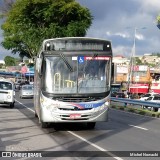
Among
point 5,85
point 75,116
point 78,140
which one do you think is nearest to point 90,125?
point 75,116

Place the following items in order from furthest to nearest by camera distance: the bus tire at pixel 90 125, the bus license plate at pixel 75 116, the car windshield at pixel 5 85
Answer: the car windshield at pixel 5 85
the bus tire at pixel 90 125
the bus license plate at pixel 75 116

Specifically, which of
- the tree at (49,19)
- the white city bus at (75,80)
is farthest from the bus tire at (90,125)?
the tree at (49,19)

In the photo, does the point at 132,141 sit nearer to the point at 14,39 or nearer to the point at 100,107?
the point at 100,107

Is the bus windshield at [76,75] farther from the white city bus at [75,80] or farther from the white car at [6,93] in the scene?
the white car at [6,93]

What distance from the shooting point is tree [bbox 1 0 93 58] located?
5131cm

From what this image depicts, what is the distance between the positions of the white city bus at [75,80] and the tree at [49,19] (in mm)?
34726

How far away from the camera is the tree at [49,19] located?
51.3m

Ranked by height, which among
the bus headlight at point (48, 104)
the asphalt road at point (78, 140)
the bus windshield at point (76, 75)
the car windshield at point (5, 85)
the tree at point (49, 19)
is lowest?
the asphalt road at point (78, 140)

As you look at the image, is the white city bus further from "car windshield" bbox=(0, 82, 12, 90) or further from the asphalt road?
"car windshield" bbox=(0, 82, 12, 90)

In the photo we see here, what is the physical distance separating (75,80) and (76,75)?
0.18 meters

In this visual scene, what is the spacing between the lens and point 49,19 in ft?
169

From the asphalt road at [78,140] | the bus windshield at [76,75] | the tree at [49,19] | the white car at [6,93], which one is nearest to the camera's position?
the asphalt road at [78,140]

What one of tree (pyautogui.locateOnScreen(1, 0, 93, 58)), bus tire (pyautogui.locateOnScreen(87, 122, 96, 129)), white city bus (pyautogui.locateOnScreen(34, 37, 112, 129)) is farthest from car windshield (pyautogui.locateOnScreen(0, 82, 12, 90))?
tree (pyautogui.locateOnScreen(1, 0, 93, 58))

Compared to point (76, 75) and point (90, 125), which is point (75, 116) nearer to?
point (76, 75)
